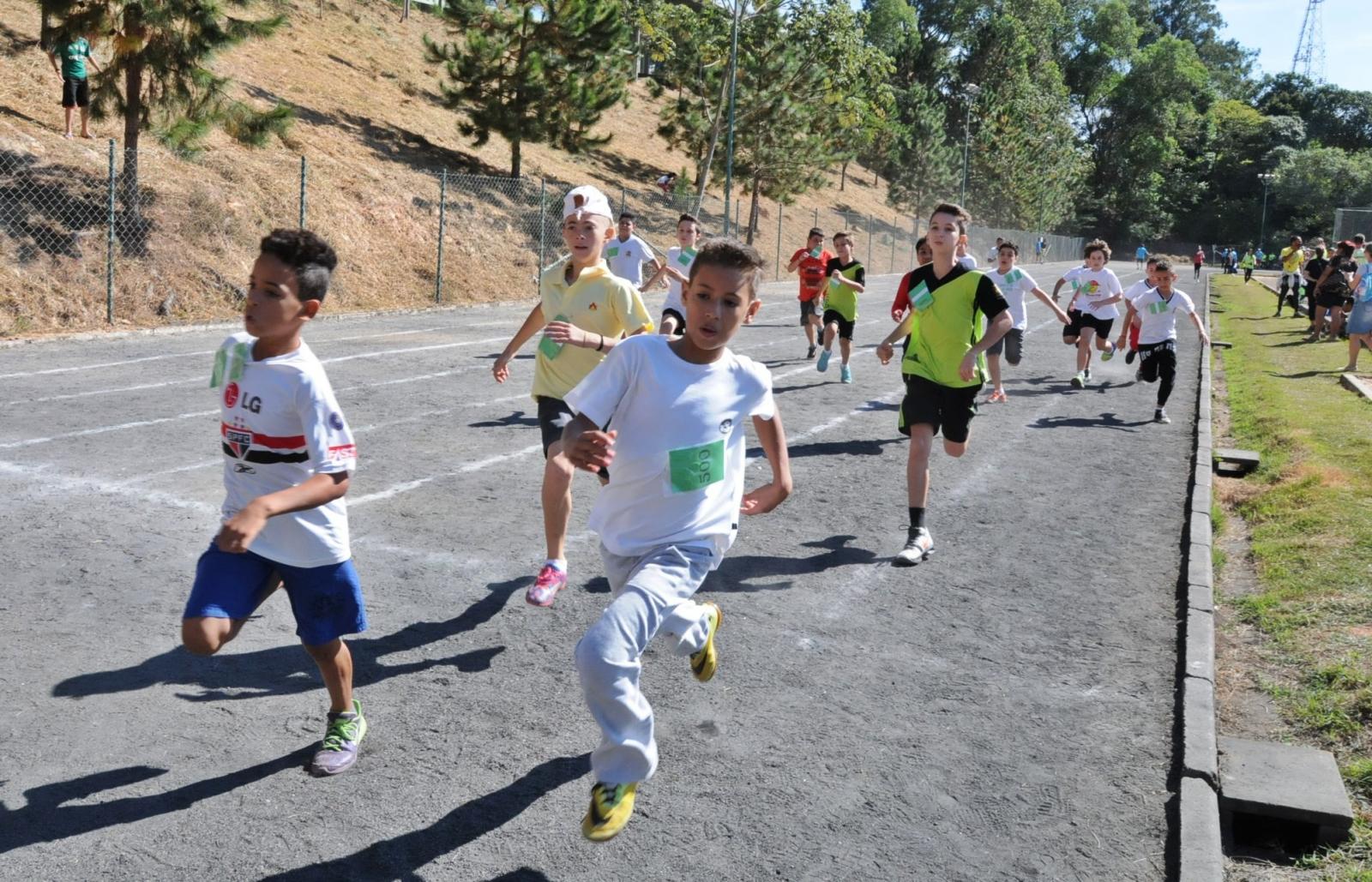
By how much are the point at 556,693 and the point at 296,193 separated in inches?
846

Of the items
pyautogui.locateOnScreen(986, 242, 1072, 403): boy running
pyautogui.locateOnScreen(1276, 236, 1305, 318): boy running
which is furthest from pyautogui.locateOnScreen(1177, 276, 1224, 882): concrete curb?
pyautogui.locateOnScreen(1276, 236, 1305, 318): boy running

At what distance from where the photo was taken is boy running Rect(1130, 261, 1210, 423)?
12.5 m

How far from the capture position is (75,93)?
20391 millimetres

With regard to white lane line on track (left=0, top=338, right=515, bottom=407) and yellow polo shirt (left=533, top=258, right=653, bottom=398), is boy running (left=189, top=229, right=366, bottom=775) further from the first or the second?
white lane line on track (left=0, top=338, right=515, bottom=407)

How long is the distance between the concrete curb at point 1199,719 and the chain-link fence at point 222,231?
14.7 meters

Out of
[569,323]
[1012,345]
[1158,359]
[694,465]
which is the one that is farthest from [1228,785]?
[1012,345]

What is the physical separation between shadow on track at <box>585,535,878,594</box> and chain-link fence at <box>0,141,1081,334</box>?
12793 mm

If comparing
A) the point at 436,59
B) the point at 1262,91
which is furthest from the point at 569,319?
the point at 1262,91

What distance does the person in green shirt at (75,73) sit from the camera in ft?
59.0

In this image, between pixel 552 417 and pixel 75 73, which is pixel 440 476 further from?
pixel 75 73

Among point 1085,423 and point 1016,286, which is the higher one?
point 1016,286

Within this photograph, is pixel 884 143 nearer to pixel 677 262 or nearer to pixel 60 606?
pixel 677 262

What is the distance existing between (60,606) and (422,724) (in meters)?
2.10

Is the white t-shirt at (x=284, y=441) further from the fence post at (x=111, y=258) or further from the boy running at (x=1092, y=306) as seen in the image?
the fence post at (x=111, y=258)
